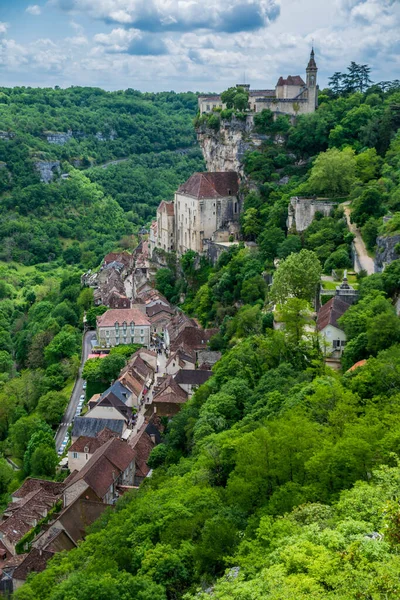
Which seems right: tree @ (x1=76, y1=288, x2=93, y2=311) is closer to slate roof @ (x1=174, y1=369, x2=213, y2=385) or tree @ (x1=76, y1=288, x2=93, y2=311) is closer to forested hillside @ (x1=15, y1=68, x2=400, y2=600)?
forested hillside @ (x1=15, y1=68, x2=400, y2=600)

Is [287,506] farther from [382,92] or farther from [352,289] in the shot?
[382,92]

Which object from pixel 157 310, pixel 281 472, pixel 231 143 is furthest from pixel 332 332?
pixel 231 143

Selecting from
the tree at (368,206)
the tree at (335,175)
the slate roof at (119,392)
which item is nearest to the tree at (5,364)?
the slate roof at (119,392)

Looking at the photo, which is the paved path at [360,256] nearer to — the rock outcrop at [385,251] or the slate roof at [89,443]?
the rock outcrop at [385,251]

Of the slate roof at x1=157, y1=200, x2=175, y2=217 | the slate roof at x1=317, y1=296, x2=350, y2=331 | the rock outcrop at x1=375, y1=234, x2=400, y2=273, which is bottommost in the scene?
the slate roof at x1=317, y1=296, x2=350, y2=331

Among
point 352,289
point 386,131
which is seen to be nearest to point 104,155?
point 386,131

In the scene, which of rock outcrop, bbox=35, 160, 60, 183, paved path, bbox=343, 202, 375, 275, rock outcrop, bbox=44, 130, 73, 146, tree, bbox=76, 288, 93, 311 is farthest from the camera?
rock outcrop, bbox=44, 130, 73, 146

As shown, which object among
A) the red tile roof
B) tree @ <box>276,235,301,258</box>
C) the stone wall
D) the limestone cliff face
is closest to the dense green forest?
tree @ <box>276,235,301,258</box>
